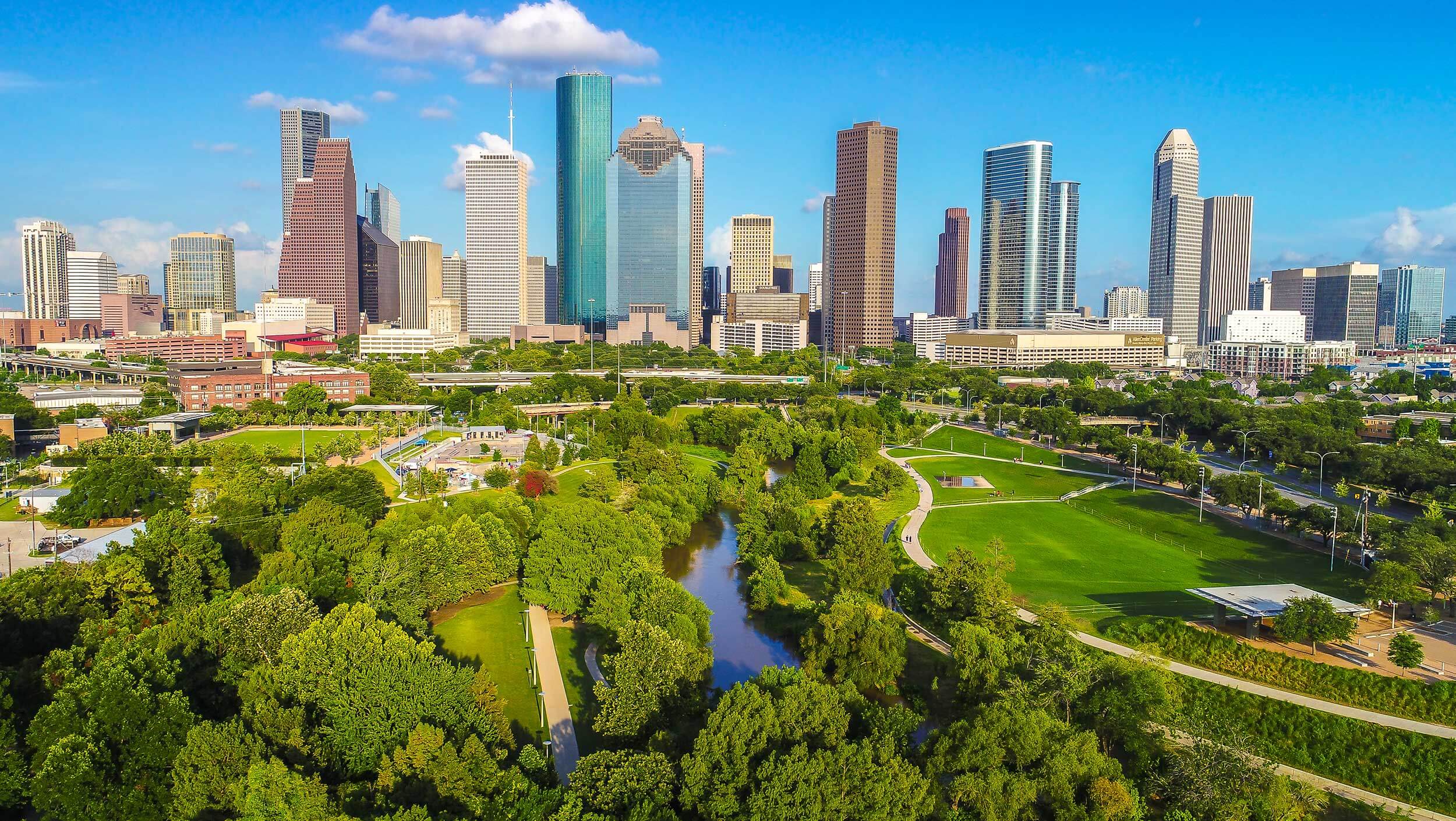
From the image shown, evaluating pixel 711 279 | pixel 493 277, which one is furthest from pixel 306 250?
pixel 711 279

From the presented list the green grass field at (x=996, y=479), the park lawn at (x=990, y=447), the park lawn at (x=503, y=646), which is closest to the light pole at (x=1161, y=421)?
the park lawn at (x=990, y=447)

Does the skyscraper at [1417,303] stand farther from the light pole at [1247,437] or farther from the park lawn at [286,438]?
the park lawn at [286,438]

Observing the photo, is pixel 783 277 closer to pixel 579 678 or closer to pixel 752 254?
pixel 752 254

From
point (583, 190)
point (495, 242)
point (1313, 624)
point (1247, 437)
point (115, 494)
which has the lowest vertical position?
point (1313, 624)

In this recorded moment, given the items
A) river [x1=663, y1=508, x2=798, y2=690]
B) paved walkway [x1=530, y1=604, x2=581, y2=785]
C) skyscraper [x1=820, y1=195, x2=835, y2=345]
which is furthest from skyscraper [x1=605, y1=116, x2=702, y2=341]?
paved walkway [x1=530, y1=604, x2=581, y2=785]

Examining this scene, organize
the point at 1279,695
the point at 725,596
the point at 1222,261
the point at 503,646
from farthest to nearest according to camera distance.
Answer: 1. the point at 1222,261
2. the point at 725,596
3. the point at 503,646
4. the point at 1279,695

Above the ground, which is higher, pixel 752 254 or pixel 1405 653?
pixel 752 254

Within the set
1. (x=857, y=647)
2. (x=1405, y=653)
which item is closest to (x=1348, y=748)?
(x=1405, y=653)

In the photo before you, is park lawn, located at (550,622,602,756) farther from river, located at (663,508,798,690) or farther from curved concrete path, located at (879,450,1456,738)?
curved concrete path, located at (879,450,1456,738)
